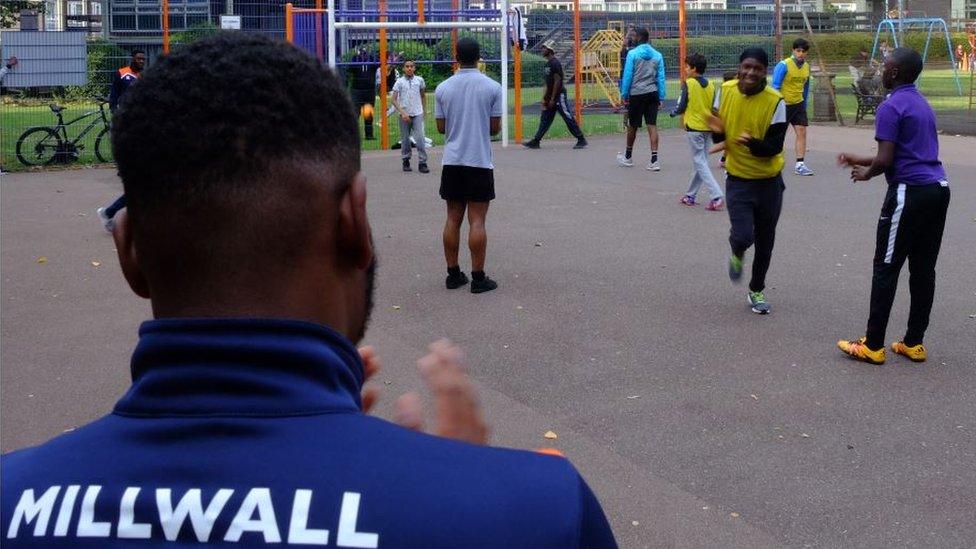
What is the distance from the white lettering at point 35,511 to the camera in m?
1.22

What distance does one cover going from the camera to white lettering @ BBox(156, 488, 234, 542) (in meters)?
1.18

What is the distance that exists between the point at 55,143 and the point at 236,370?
1832 centimetres

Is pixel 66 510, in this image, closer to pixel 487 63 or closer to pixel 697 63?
pixel 697 63

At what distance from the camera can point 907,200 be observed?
6.81m

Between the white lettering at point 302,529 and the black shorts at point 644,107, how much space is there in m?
15.8

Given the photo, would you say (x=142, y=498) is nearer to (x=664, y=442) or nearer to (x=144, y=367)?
(x=144, y=367)

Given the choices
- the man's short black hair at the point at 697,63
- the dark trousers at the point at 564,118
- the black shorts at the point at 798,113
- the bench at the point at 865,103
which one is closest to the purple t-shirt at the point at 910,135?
the man's short black hair at the point at 697,63

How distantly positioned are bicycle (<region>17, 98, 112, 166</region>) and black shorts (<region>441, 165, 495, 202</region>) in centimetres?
999

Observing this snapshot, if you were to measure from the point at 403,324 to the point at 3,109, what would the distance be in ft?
50.5

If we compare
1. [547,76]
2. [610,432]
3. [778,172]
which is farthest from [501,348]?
[547,76]

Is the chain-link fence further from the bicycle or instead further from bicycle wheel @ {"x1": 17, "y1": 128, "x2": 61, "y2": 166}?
bicycle wheel @ {"x1": 17, "y1": 128, "x2": 61, "y2": 166}

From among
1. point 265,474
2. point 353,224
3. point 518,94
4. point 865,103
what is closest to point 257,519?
point 265,474

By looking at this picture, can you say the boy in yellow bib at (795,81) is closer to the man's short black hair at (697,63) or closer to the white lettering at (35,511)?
the man's short black hair at (697,63)

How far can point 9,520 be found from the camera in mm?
1234
